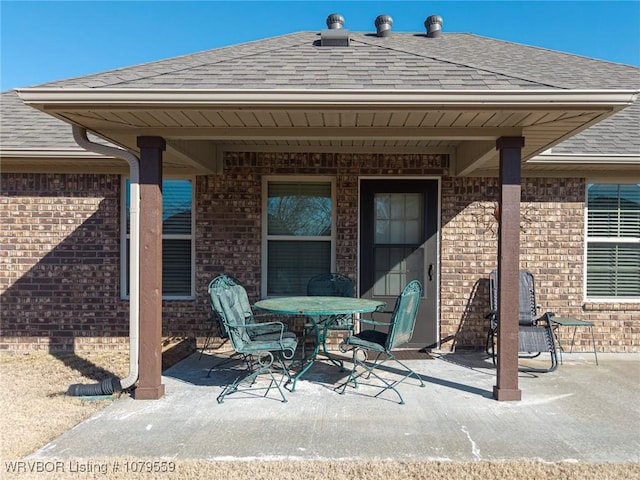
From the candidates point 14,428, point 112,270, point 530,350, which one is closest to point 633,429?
point 530,350

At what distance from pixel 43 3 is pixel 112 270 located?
5.71 m

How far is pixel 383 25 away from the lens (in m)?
7.56

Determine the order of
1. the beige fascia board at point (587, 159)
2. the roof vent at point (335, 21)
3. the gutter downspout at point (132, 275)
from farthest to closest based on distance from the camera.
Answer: the roof vent at point (335, 21), the beige fascia board at point (587, 159), the gutter downspout at point (132, 275)

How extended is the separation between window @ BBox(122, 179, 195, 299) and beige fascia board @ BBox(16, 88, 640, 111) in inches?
107

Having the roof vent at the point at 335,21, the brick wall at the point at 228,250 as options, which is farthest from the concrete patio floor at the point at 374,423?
the roof vent at the point at 335,21

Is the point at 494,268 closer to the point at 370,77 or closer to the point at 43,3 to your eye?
the point at 370,77

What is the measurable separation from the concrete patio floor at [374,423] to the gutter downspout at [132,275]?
238 millimetres

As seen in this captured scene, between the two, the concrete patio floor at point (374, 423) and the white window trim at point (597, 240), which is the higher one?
the white window trim at point (597, 240)

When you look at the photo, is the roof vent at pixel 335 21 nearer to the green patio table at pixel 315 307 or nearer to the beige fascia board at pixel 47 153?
the beige fascia board at pixel 47 153

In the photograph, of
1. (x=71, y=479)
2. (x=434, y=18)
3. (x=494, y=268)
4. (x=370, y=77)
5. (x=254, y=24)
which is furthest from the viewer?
(x=254, y=24)

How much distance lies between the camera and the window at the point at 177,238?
6375 mm

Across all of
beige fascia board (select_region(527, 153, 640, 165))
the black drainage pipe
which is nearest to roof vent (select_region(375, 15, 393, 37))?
beige fascia board (select_region(527, 153, 640, 165))

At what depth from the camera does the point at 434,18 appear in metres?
A: 7.89

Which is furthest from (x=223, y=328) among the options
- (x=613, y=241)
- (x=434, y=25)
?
(x=434, y=25)
